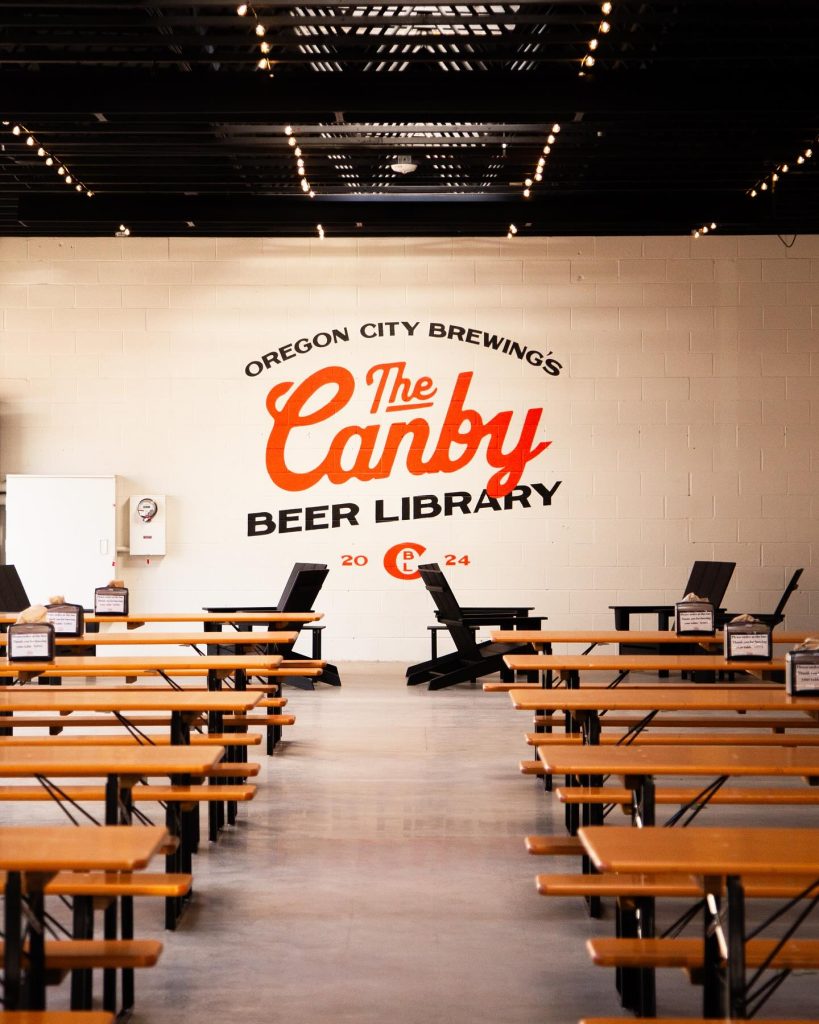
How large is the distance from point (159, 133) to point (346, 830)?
5.46 m

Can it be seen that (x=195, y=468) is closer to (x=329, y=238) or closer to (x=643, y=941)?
(x=329, y=238)

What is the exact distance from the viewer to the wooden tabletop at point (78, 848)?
7.35 ft

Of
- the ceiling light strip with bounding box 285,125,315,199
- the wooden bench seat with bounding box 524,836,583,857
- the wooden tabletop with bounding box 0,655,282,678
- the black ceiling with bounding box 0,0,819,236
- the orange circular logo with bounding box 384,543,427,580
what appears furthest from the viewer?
the orange circular logo with bounding box 384,543,427,580

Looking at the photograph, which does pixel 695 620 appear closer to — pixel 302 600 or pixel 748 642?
pixel 748 642

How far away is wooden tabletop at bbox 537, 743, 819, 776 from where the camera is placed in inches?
125

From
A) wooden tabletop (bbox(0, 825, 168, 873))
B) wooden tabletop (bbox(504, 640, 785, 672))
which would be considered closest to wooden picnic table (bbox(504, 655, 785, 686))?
wooden tabletop (bbox(504, 640, 785, 672))

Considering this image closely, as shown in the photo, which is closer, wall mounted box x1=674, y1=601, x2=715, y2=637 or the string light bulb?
wall mounted box x1=674, y1=601, x2=715, y2=637

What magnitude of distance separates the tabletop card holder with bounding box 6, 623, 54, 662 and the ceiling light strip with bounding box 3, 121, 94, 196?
15.2 ft

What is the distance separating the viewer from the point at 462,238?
38.6 ft

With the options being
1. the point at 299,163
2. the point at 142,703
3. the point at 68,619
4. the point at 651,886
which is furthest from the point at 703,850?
the point at 299,163

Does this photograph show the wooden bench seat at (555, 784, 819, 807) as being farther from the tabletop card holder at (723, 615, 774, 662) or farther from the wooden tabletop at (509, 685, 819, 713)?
the tabletop card holder at (723, 615, 774, 662)

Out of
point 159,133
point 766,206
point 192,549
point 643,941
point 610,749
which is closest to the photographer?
point 643,941

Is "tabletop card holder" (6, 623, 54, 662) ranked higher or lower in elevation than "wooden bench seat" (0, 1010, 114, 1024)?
higher

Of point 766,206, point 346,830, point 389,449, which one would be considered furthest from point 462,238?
point 346,830
